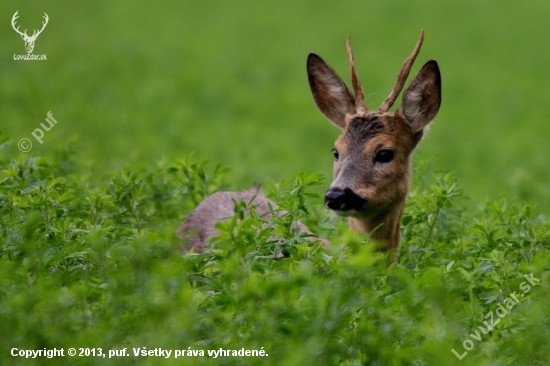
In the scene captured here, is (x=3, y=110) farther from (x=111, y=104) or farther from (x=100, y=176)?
(x=100, y=176)

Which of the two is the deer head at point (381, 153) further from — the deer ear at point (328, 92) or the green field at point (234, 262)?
the green field at point (234, 262)

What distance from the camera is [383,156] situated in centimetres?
698

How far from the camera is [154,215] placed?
22.8 feet

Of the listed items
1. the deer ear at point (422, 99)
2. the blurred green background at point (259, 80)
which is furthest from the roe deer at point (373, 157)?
the blurred green background at point (259, 80)

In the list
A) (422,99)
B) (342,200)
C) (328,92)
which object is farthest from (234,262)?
(328,92)

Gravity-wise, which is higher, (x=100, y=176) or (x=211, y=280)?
(x=100, y=176)

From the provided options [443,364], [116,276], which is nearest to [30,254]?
[116,276]

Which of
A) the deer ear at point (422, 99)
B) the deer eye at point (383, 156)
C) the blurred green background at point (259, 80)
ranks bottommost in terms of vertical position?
the deer eye at point (383, 156)

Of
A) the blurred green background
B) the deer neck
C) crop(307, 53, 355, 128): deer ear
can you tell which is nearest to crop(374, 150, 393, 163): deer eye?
the deer neck

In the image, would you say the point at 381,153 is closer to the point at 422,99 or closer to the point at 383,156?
the point at 383,156

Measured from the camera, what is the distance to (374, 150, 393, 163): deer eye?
6961mm

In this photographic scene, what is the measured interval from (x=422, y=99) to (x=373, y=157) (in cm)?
60

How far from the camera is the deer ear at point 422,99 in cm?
716

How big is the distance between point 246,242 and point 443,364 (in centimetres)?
166
